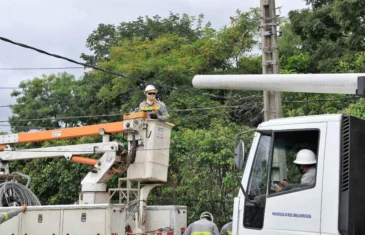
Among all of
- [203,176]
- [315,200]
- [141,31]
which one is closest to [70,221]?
[315,200]

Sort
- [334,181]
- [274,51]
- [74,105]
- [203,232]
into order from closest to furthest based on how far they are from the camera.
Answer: [334,181], [203,232], [274,51], [74,105]

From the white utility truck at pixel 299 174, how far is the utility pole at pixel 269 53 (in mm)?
4898

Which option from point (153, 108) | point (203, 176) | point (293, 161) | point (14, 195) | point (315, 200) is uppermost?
point (153, 108)

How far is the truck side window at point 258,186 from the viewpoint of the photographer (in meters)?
6.56

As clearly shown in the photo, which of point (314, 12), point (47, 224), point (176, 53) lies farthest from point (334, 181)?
point (176, 53)

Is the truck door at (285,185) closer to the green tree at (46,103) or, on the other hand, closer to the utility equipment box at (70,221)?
the utility equipment box at (70,221)

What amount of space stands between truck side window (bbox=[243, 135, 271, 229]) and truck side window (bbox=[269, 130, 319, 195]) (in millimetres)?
86

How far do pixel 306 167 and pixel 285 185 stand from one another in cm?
30

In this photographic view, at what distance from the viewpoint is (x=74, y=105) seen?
34688mm

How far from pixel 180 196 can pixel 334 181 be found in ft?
36.1

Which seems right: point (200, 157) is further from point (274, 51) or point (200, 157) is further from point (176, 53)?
point (176, 53)

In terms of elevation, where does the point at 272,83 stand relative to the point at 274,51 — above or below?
below

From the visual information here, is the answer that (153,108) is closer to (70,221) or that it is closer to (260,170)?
(70,221)

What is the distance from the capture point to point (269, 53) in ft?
40.2
